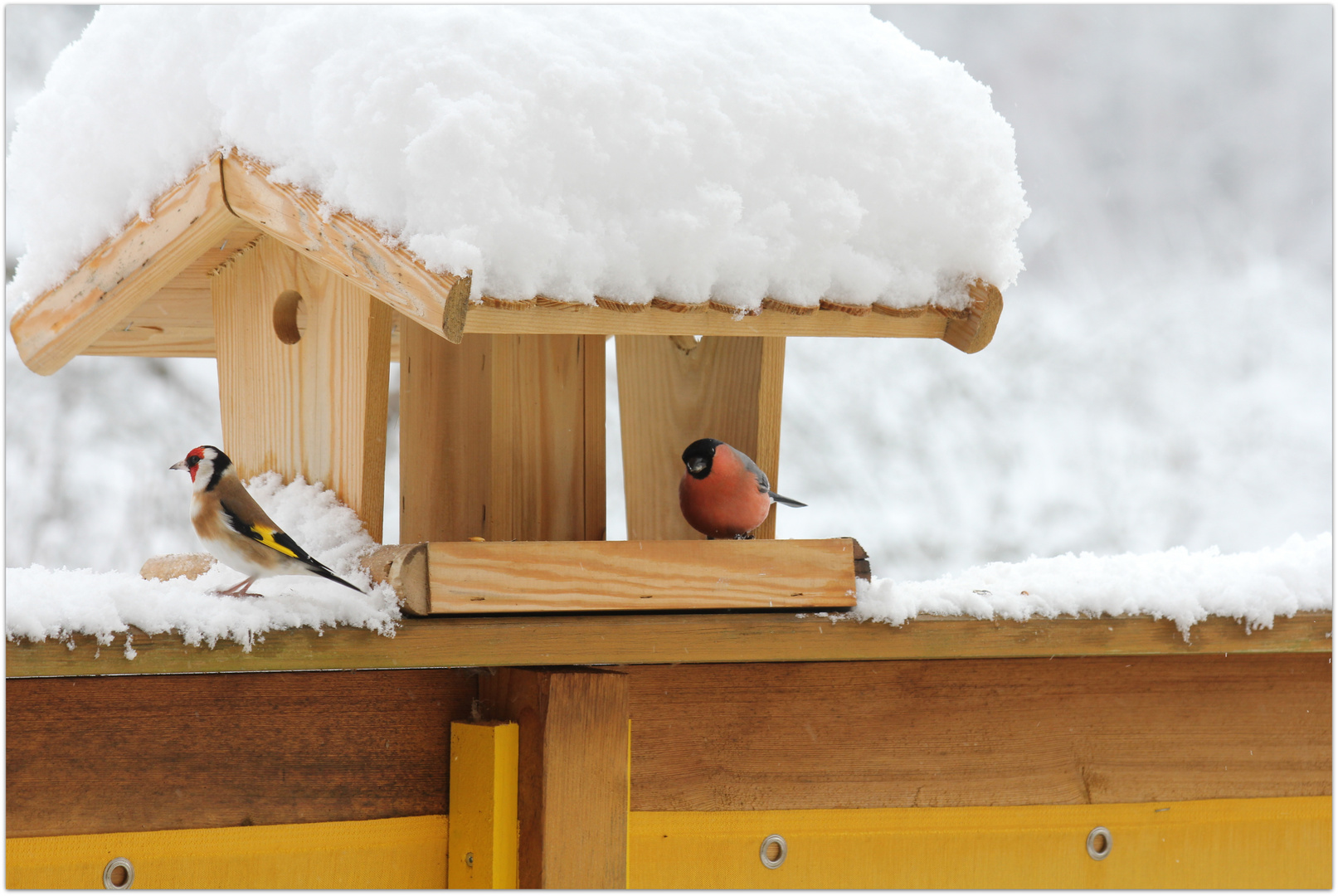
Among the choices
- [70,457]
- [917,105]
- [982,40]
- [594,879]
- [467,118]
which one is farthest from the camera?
[982,40]

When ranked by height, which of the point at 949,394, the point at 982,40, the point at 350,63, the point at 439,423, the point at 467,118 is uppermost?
the point at 982,40

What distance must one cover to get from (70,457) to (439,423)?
3.74 m

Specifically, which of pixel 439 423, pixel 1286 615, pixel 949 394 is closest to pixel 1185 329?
pixel 949 394

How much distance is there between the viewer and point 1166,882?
5.67 feet

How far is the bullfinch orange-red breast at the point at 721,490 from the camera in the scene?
1.66 meters

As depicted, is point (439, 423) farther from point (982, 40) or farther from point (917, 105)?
point (982, 40)

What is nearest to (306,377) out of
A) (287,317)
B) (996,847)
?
(287,317)

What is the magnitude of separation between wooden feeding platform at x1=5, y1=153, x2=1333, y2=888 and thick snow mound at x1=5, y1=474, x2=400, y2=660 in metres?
0.02

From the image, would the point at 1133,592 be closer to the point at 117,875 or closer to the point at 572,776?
the point at 572,776

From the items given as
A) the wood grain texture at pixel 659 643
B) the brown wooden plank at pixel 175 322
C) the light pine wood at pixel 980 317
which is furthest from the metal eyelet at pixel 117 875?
the light pine wood at pixel 980 317

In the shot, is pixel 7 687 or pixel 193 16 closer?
pixel 7 687

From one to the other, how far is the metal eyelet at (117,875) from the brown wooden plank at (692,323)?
760mm

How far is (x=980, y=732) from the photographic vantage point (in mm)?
1660

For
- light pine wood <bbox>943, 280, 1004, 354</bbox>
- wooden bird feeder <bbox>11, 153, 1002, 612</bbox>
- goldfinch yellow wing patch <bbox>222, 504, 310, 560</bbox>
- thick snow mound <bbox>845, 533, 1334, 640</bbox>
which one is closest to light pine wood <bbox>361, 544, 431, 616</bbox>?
wooden bird feeder <bbox>11, 153, 1002, 612</bbox>
